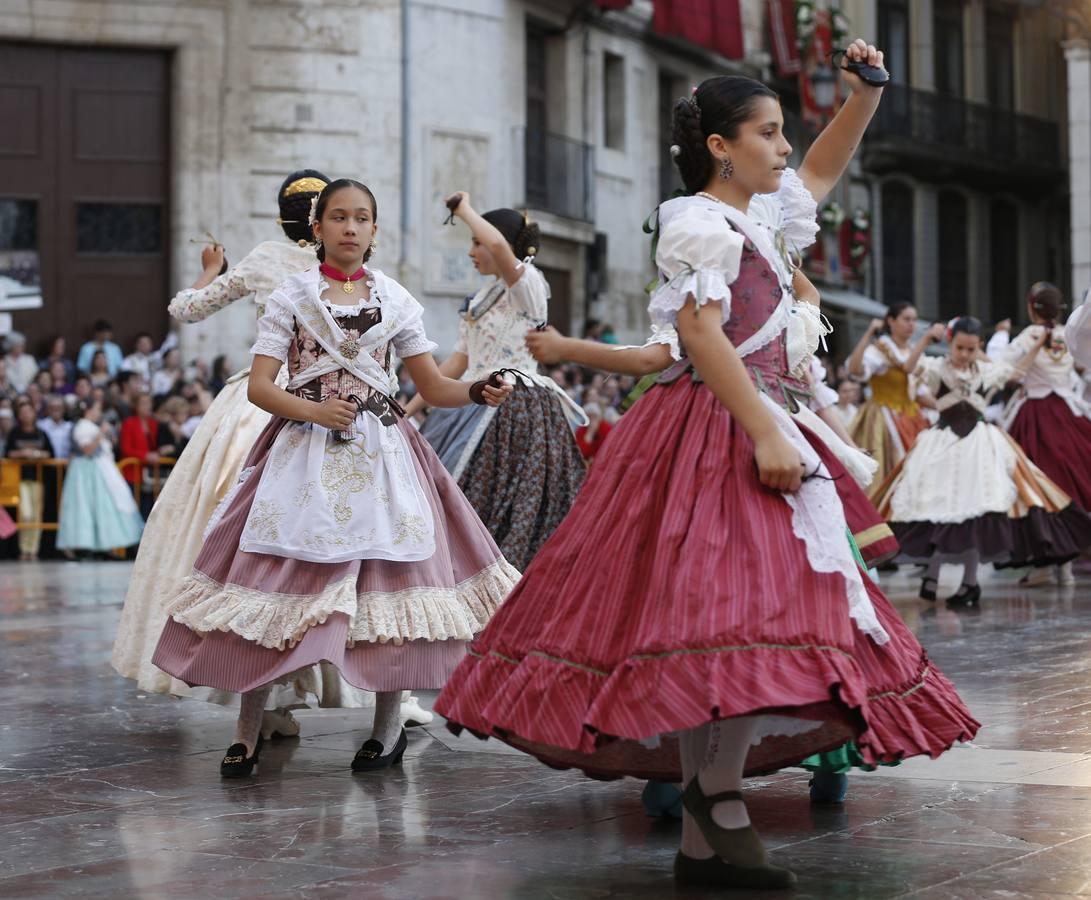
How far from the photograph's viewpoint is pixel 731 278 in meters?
4.33

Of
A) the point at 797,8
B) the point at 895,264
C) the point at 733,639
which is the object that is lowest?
the point at 733,639

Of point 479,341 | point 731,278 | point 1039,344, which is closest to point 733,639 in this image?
point 731,278

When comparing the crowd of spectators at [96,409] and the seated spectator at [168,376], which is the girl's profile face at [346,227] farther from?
Answer: the seated spectator at [168,376]

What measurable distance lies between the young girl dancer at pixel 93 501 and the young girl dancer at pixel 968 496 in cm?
806

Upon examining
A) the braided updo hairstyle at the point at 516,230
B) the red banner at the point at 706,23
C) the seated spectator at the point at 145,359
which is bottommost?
the braided updo hairstyle at the point at 516,230

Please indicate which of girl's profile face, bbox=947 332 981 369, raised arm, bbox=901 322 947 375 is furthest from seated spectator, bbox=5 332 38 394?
girl's profile face, bbox=947 332 981 369

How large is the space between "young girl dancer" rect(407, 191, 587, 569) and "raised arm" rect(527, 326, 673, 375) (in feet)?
13.1

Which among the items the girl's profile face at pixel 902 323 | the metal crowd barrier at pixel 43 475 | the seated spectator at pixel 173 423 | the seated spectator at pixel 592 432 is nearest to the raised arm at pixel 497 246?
the girl's profile face at pixel 902 323

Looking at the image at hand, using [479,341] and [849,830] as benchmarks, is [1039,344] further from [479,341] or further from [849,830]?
[849,830]

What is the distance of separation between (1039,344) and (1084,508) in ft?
3.89

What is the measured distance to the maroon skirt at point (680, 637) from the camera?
3994mm

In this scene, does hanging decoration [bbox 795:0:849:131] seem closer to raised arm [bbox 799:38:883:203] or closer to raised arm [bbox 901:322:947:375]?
raised arm [bbox 901:322:947:375]

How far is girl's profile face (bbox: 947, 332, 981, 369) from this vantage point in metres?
11.8

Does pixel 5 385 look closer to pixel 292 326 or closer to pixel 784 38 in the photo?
pixel 292 326
